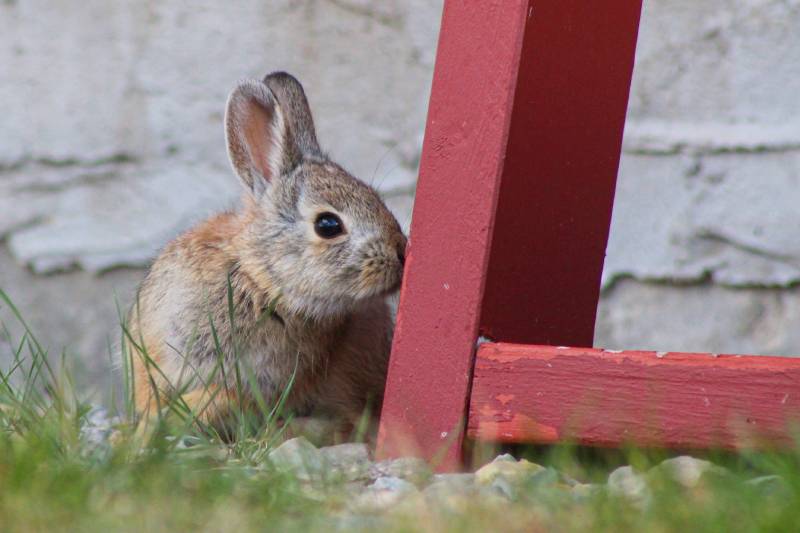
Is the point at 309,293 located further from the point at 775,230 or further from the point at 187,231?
the point at 775,230

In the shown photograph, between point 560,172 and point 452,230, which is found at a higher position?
point 560,172

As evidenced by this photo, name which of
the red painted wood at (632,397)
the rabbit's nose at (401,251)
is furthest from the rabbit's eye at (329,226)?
the red painted wood at (632,397)

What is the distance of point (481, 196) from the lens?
8.73 ft

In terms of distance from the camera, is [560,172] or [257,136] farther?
[257,136]

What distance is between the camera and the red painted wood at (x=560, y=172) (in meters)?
2.73

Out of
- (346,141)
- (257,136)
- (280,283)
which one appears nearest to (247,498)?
(280,283)

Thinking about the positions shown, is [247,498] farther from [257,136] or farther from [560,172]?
[257,136]

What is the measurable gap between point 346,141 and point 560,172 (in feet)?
5.71

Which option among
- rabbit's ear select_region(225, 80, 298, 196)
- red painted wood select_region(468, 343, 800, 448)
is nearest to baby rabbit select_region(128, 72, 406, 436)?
rabbit's ear select_region(225, 80, 298, 196)

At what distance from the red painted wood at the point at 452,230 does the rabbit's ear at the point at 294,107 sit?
0.90m

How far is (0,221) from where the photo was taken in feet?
15.6

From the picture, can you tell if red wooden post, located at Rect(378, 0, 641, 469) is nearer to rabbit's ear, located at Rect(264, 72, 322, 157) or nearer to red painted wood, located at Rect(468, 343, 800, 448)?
red painted wood, located at Rect(468, 343, 800, 448)

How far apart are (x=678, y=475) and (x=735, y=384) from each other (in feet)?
0.90

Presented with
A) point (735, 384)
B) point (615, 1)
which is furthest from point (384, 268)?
point (735, 384)
